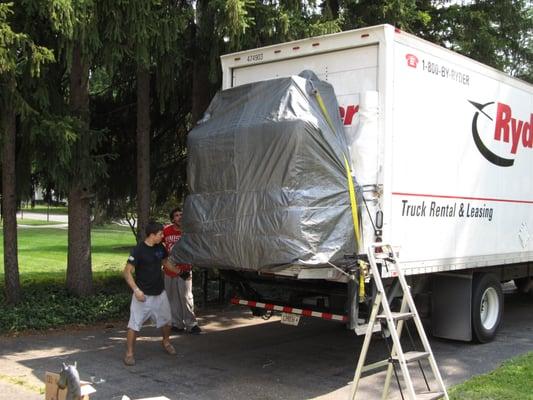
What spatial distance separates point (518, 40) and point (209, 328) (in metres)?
8.93

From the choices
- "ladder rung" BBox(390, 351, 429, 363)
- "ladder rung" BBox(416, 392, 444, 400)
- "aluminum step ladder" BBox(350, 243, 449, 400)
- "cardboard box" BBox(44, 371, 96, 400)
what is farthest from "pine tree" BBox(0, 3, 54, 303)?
"ladder rung" BBox(416, 392, 444, 400)

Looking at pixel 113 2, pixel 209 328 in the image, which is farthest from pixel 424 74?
pixel 209 328

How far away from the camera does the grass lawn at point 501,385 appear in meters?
5.68

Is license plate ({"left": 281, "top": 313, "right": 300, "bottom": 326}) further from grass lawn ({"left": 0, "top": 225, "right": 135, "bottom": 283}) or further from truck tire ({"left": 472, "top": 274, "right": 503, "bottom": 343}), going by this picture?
grass lawn ({"left": 0, "top": 225, "right": 135, "bottom": 283})

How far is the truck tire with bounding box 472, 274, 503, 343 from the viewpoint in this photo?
7.96 metres

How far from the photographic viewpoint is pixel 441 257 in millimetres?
7129

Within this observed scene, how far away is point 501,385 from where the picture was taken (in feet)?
19.7

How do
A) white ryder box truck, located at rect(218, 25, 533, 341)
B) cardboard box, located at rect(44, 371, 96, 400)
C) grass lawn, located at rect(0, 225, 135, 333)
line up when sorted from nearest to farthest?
cardboard box, located at rect(44, 371, 96, 400) → white ryder box truck, located at rect(218, 25, 533, 341) → grass lawn, located at rect(0, 225, 135, 333)

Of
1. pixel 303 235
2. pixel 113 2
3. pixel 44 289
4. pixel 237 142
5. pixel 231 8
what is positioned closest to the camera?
pixel 303 235

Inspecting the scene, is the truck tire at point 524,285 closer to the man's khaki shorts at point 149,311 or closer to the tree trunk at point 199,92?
the tree trunk at point 199,92

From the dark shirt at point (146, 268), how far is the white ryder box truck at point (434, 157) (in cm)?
143

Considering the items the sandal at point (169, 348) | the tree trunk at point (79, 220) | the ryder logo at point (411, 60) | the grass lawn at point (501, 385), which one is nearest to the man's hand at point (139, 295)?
the sandal at point (169, 348)

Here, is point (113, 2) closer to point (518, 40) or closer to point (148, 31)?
point (148, 31)

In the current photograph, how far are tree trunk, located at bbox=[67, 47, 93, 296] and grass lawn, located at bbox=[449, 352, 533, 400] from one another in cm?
619
